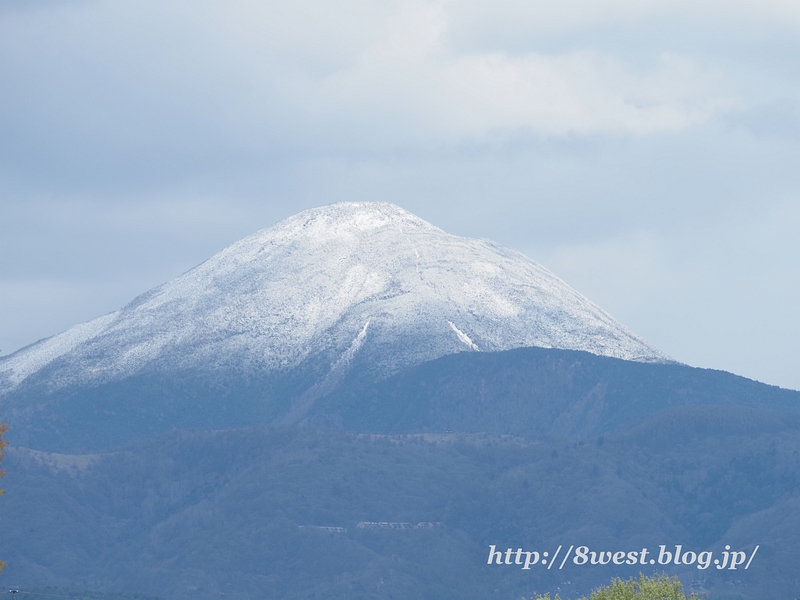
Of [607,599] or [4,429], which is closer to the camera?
[4,429]

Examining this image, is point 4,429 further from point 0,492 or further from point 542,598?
point 542,598

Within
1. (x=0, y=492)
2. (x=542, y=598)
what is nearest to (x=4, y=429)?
(x=0, y=492)

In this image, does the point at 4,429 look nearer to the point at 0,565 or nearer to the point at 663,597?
the point at 0,565

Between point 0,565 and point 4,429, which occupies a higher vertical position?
point 4,429

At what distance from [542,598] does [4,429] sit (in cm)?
3719

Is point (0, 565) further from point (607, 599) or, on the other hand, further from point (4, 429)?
point (607, 599)

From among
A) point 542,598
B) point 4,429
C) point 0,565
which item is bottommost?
point 542,598

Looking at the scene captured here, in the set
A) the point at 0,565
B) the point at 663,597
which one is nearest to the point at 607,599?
the point at 663,597

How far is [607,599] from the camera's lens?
9138 centimetres

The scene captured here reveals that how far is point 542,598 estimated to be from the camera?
92125 millimetres

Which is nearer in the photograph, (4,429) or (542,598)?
(4,429)

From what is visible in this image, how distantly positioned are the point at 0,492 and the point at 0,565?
12.9 feet

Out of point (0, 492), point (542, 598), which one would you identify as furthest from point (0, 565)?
point (542, 598)

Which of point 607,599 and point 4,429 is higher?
point 4,429
